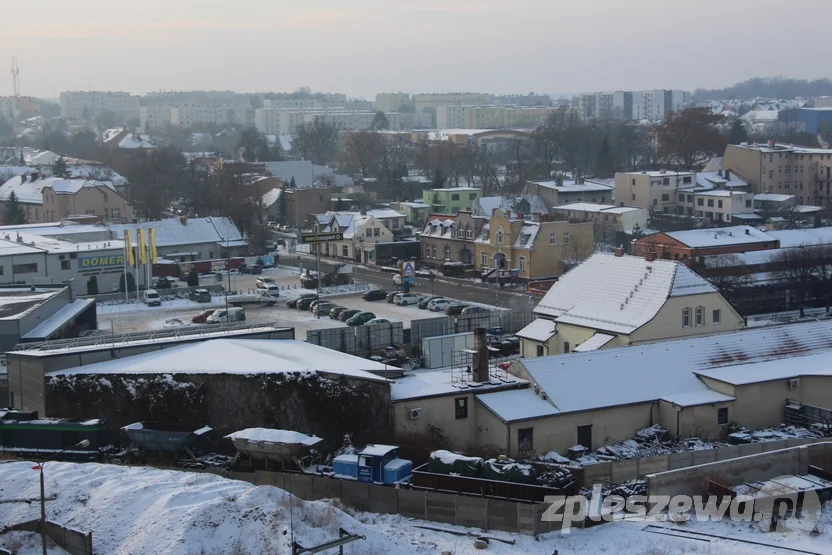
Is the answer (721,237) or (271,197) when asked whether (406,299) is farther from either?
(271,197)

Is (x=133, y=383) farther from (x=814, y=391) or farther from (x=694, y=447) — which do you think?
(x=814, y=391)

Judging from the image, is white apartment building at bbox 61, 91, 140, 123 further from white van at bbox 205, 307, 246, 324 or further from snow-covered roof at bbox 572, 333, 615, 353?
snow-covered roof at bbox 572, 333, 615, 353

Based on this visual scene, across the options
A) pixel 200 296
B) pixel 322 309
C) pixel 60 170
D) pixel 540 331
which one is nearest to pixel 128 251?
pixel 200 296

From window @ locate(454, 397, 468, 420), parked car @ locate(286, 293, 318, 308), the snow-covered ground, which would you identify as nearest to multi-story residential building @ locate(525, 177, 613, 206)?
parked car @ locate(286, 293, 318, 308)

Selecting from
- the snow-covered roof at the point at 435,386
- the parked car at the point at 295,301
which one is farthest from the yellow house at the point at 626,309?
the parked car at the point at 295,301

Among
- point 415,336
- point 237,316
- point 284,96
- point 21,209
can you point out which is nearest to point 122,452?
point 415,336

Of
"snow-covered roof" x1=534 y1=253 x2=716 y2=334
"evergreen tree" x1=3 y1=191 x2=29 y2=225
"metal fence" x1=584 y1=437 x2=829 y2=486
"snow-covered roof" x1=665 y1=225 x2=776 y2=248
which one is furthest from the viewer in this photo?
"evergreen tree" x1=3 y1=191 x2=29 y2=225
